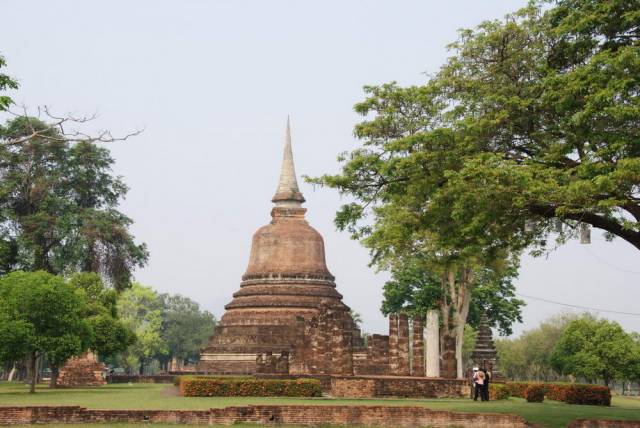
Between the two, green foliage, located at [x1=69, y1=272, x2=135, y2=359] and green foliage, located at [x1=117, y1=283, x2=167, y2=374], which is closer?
green foliage, located at [x1=69, y1=272, x2=135, y2=359]

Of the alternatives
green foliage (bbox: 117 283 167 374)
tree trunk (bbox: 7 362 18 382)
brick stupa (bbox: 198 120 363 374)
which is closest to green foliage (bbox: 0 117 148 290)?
brick stupa (bbox: 198 120 363 374)

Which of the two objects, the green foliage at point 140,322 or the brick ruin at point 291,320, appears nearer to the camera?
the brick ruin at point 291,320

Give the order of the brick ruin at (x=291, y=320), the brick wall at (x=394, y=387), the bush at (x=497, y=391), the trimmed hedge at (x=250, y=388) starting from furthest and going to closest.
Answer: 1. the brick ruin at (x=291, y=320)
2. the bush at (x=497, y=391)
3. the trimmed hedge at (x=250, y=388)
4. the brick wall at (x=394, y=387)

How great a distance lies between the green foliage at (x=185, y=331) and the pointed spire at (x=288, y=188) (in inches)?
1915

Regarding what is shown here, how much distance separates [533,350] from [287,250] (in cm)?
3941

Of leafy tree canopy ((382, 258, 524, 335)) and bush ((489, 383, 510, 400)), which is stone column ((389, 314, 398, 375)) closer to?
bush ((489, 383, 510, 400))

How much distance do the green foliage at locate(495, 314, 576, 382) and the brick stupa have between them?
120 feet

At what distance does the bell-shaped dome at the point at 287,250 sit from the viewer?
52438 mm

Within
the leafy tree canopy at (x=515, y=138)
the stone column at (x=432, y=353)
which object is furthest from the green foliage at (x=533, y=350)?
the leafy tree canopy at (x=515, y=138)

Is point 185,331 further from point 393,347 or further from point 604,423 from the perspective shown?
point 604,423

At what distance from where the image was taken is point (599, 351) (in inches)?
2287

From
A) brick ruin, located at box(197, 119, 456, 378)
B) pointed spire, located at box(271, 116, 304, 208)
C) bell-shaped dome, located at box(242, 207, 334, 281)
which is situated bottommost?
brick ruin, located at box(197, 119, 456, 378)

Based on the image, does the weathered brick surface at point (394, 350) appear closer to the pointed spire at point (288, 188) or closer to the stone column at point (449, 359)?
the stone column at point (449, 359)

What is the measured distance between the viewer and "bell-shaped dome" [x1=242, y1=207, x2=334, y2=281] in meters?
52.4
